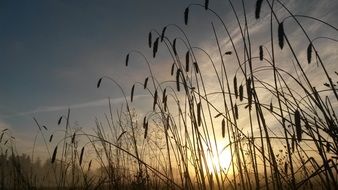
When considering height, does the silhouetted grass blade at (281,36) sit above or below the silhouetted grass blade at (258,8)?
below

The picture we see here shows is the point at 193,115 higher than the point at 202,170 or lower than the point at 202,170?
higher

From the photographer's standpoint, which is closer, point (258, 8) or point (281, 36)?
point (281, 36)

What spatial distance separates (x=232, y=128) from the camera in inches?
129

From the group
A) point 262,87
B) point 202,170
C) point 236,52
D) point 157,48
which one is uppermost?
point 157,48

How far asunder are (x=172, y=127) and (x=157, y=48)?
3.96ft

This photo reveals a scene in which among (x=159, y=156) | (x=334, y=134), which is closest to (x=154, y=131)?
(x=159, y=156)

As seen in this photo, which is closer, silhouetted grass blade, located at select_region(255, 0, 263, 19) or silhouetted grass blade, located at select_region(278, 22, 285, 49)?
silhouetted grass blade, located at select_region(278, 22, 285, 49)

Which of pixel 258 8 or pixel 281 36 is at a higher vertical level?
pixel 258 8

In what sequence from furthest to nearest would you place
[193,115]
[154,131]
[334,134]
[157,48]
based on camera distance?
[154,131], [193,115], [157,48], [334,134]

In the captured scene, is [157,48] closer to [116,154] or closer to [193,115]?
[193,115]

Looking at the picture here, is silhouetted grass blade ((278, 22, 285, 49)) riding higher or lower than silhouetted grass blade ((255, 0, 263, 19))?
lower

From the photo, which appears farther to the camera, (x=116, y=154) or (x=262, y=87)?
(x=116, y=154)

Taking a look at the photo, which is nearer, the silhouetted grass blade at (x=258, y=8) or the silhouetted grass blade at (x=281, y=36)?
the silhouetted grass blade at (x=281, y=36)

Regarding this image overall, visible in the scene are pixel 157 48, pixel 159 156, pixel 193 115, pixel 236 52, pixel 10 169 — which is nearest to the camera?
pixel 236 52
